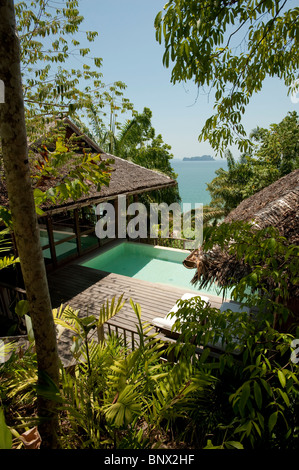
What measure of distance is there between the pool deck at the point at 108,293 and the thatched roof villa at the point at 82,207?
118cm

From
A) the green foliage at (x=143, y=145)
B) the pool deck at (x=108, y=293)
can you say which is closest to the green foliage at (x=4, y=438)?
the pool deck at (x=108, y=293)

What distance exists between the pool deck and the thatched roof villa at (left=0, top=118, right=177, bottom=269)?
118 cm

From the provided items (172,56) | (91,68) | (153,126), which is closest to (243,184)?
(153,126)

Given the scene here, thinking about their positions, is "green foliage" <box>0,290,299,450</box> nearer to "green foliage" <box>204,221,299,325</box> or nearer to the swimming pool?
"green foliage" <box>204,221,299,325</box>

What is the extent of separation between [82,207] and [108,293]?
5335 mm

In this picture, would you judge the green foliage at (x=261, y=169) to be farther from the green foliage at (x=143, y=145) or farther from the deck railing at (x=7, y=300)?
the deck railing at (x=7, y=300)

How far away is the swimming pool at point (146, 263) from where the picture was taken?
31.9ft

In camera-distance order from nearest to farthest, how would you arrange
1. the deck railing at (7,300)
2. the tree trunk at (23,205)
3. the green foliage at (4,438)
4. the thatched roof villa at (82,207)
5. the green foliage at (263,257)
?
the green foliage at (4,438) < the tree trunk at (23,205) < the green foliage at (263,257) < the deck railing at (7,300) < the thatched roof villa at (82,207)

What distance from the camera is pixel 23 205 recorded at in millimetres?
1635

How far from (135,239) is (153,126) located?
373 inches

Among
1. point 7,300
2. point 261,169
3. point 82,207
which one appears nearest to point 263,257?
point 7,300

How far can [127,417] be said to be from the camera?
1807 millimetres

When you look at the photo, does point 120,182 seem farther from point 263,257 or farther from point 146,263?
point 263,257
